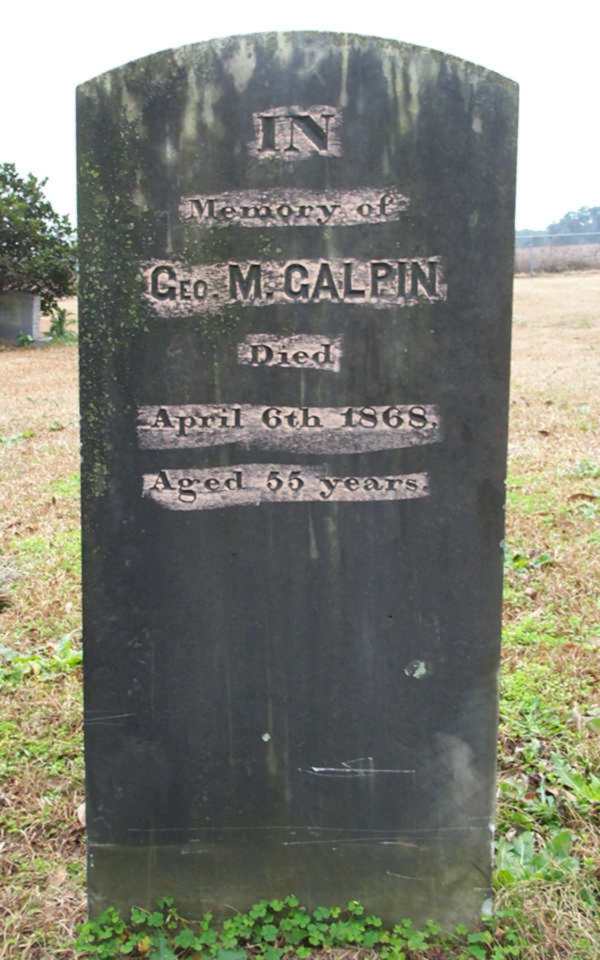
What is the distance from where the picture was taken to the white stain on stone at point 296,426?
2.65 meters

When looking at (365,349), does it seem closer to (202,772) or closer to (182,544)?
(182,544)

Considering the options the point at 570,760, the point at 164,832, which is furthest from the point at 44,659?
the point at 570,760

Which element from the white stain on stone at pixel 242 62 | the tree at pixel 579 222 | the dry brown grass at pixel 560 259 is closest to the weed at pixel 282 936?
the white stain on stone at pixel 242 62

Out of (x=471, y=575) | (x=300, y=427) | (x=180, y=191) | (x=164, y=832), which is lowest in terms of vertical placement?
(x=164, y=832)

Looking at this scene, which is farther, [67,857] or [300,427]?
[67,857]

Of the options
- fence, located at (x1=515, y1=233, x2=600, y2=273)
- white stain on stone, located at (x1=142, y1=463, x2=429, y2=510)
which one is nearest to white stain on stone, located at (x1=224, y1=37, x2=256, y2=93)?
white stain on stone, located at (x1=142, y1=463, x2=429, y2=510)

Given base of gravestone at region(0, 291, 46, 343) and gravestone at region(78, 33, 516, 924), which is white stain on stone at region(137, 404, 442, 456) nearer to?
gravestone at region(78, 33, 516, 924)

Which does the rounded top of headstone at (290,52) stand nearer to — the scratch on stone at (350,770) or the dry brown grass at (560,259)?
the scratch on stone at (350,770)

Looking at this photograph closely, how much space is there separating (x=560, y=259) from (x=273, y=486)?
4327 centimetres

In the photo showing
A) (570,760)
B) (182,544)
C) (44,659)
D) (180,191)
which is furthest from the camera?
(44,659)

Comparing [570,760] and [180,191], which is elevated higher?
[180,191]

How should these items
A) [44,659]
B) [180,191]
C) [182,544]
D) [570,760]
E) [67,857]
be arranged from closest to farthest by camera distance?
[180,191], [182,544], [67,857], [570,760], [44,659]

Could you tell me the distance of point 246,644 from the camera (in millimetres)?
2771

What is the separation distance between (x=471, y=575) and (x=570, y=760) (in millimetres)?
1220
